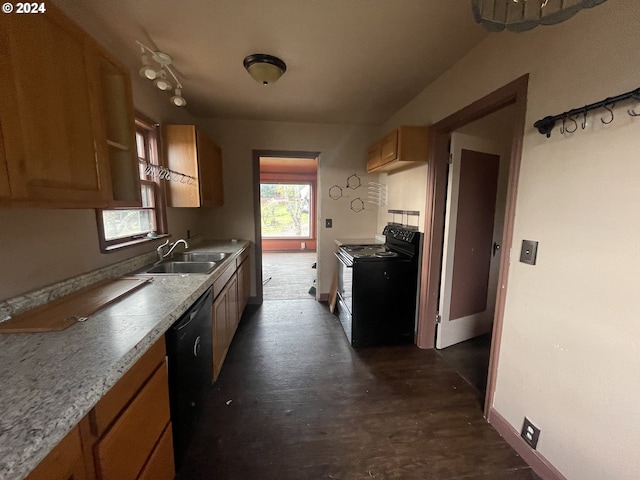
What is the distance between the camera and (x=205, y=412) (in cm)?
170

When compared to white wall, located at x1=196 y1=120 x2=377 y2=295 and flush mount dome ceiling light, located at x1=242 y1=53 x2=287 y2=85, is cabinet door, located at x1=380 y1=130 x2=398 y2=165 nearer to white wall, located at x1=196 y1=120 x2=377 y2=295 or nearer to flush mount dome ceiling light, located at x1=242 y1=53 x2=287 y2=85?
white wall, located at x1=196 y1=120 x2=377 y2=295

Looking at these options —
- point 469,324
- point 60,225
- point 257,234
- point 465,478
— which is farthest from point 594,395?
point 257,234

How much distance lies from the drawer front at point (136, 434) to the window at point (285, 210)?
245 inches

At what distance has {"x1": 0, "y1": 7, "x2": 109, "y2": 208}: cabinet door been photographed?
810 millimetres

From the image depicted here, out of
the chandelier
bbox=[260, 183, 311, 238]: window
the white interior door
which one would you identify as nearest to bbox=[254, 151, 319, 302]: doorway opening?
bbox=[260, 183, 311, 238]: window

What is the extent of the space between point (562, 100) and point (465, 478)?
1.91m

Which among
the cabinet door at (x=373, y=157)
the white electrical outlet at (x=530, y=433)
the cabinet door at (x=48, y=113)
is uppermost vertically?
the cabinet door at (x=373, y=157)

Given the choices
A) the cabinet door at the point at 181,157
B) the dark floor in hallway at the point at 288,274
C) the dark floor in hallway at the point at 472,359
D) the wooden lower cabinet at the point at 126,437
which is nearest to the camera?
the wooden lower cabinet at the point at 126,437

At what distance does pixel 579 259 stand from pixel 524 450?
3.65 ft

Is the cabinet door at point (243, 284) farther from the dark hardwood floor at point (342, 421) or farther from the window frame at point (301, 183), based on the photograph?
the window frame at point (301, 183)

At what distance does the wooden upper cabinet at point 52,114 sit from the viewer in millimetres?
806

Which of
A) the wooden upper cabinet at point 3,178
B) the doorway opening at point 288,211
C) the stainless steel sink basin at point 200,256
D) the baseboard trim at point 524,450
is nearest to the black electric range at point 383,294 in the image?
the baseboard trim at point 524,450

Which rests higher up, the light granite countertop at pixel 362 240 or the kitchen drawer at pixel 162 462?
the light granite countertop at pixel 362 240

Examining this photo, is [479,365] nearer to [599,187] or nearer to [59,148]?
[599,187]
